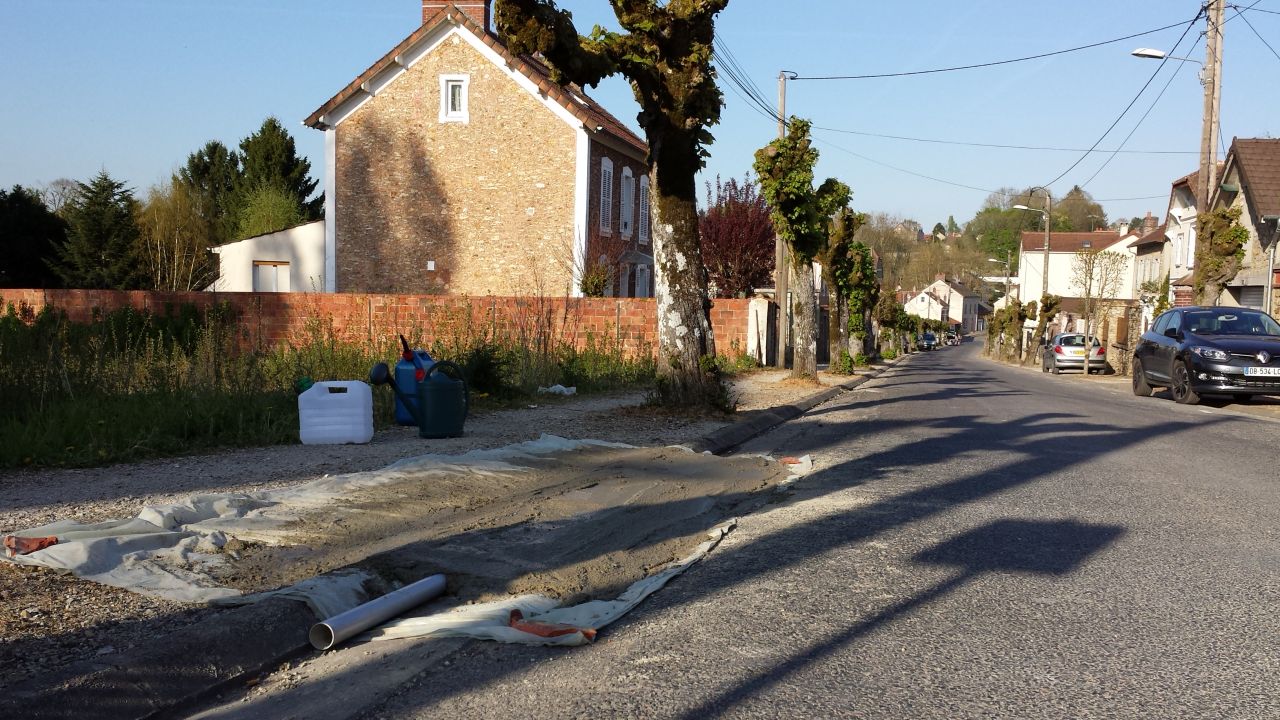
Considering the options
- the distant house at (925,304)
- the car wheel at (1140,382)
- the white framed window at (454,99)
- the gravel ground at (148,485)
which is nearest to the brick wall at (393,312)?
the white framed window at (454,99)

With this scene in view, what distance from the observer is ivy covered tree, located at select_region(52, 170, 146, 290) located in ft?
137

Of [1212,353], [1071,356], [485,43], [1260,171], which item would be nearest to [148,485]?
[1212,353]

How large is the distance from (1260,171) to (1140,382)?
2094cm

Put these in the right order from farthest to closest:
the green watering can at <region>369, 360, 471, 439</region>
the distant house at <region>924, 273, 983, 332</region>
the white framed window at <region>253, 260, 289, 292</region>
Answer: the distant house at <region>924, 273, 983, 332</region> < the white framed window at <region>253, 260, 289, 292</region> < the green watering can at <region>369, 360, 471, 439</region>

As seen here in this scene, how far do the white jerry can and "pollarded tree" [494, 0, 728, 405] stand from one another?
13.3 feet

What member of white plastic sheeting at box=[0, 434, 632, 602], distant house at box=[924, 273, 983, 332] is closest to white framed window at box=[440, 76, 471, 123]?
white plastic sheeting at box=[0, 434, 632, 602]

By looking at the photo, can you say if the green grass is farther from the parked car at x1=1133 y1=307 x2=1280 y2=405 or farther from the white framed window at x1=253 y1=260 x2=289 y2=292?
the white framed window at x1=253 y1=260 x2=289 y2=292

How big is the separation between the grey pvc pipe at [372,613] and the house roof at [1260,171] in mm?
36660

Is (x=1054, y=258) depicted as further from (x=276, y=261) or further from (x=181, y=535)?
(x=181, y=535)

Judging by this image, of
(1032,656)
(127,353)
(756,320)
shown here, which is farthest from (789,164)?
(1032,656)

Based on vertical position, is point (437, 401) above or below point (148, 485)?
above

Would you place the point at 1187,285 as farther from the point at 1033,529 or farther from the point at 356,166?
the point at 1033,529

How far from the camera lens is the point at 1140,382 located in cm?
2102

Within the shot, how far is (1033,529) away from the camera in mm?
6609
